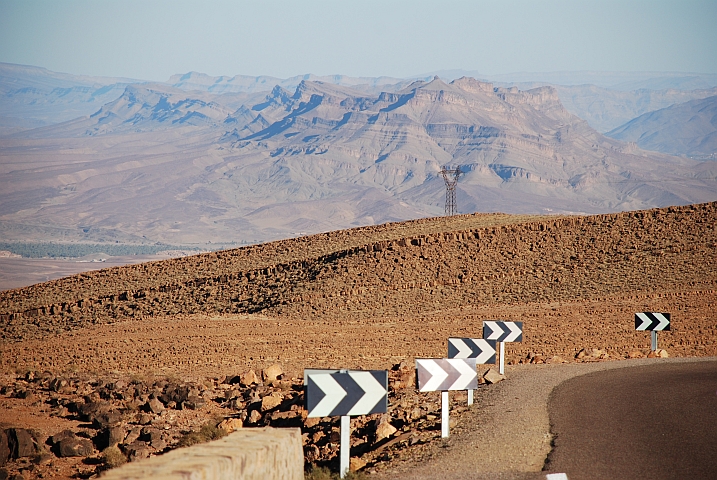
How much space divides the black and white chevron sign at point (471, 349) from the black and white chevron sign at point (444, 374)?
1752 mm

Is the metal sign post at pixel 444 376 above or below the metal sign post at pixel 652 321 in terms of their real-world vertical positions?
above

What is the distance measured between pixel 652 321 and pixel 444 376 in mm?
12145

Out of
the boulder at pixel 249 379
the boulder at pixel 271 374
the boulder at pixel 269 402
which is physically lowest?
the boulder at pixel 249 379

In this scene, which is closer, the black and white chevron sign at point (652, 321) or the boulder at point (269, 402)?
the boulder at point (269, 402)

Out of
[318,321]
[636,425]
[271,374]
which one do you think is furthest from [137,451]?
[318,321]

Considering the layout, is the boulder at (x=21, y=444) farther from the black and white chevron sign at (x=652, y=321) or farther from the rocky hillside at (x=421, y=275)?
the rocky hillside at (x=421, y=275)

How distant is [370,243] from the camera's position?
50.6 metres

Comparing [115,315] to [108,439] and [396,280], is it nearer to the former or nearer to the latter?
[396,280]

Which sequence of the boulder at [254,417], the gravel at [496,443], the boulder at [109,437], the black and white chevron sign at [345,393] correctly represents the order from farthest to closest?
1. the boulder at [254,417]
2. the boulder at [109,437]
3. the gravel at [496,443]
4. the black and white chevron sign at [345,393]

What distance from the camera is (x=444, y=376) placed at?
1363 centimetres

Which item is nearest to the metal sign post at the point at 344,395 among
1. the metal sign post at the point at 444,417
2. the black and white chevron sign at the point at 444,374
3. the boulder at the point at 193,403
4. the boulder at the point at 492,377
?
the black and white chevron sign at the point at 444,374

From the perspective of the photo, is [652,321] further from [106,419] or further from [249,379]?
[106,419]

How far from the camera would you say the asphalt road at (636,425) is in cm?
1148

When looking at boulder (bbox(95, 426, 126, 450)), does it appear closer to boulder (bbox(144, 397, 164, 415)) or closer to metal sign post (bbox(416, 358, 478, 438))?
boulder (bbox(144, 397, 164, 415))
